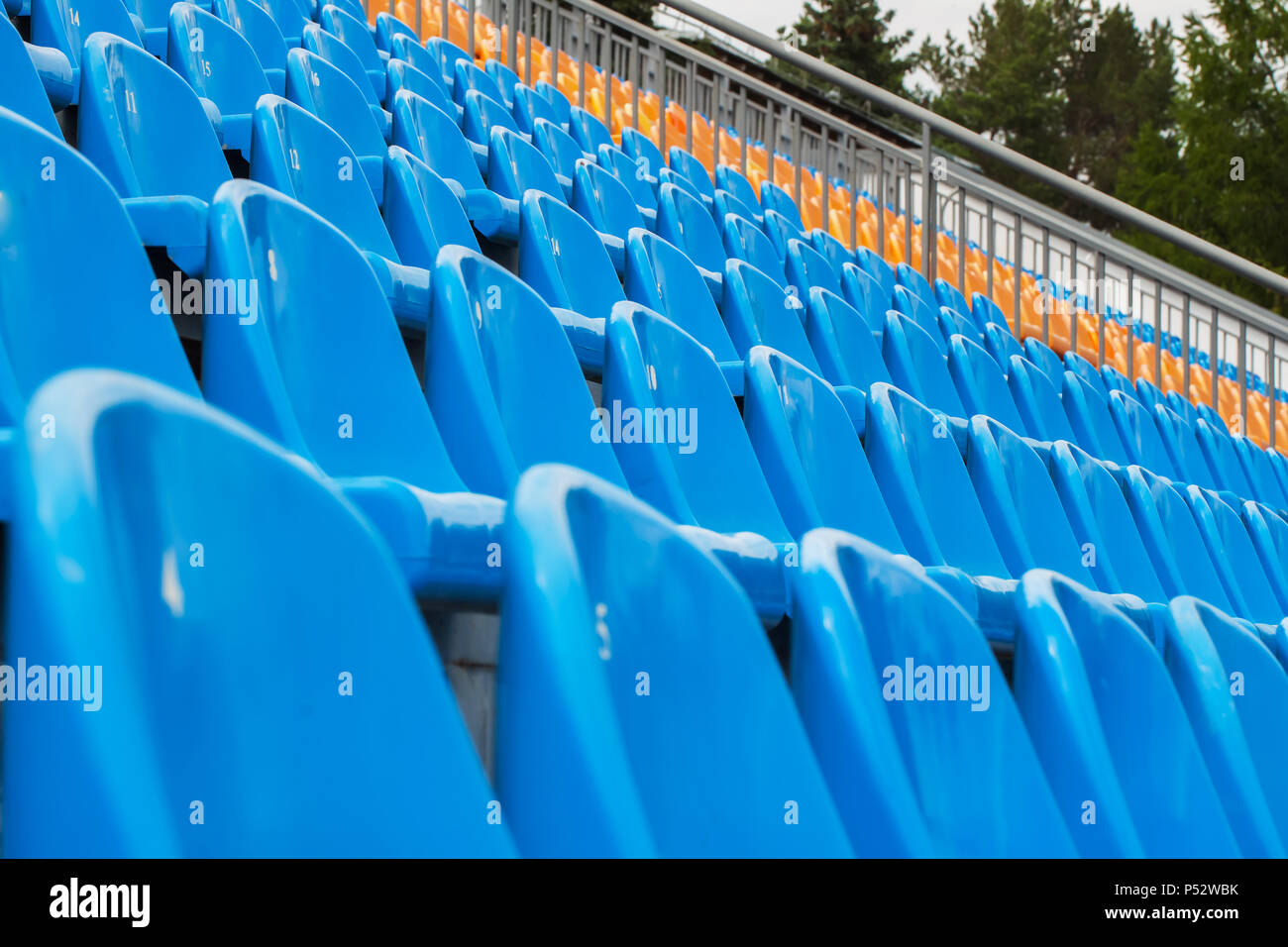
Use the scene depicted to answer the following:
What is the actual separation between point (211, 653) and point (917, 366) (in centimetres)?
122

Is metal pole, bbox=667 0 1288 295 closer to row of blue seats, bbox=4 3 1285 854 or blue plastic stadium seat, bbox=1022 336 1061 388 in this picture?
blue plastic stadium seat, bbox=1022 336 1061 388

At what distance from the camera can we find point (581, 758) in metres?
0.27

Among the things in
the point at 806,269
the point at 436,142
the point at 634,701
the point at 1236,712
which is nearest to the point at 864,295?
the point at 806,269

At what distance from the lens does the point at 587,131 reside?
188 cm

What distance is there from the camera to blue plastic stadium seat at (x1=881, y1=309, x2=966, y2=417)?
136cm

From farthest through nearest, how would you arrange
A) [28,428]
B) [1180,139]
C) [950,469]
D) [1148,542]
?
1. [1180,139]
2. [1148,542]
3. [950,469]
4. [28,428]

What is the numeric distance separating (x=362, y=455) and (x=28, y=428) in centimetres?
35

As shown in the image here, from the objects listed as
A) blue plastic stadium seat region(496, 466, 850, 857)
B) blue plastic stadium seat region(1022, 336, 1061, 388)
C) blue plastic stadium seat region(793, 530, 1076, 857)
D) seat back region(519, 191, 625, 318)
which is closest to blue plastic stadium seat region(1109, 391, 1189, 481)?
blue plastic stadium seat region(1022, 336, 1061, 388)

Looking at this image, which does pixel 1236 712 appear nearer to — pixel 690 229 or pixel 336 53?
Answer: pixel 690 229

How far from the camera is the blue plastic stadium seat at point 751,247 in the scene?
1599 mm

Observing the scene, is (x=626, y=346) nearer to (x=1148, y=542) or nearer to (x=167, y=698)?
(x=167, y=698)

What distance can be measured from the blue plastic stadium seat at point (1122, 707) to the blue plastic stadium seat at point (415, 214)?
1.76 ft

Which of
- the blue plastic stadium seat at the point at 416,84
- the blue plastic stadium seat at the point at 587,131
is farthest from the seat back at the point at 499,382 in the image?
the blue plastic stadium seat at the point at 587,131
